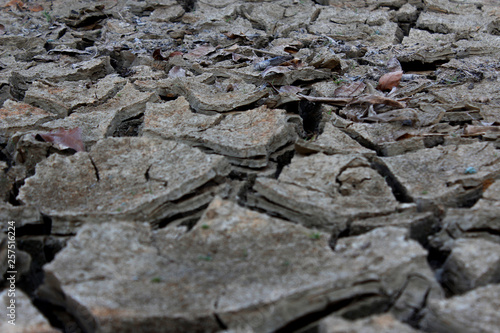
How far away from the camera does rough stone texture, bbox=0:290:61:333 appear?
143 cm

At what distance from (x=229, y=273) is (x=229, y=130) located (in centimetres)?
129

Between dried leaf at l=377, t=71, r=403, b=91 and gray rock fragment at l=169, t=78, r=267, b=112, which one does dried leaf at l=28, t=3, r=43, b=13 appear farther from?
A: dried leaf at l=377, t=71, r=403, b=91

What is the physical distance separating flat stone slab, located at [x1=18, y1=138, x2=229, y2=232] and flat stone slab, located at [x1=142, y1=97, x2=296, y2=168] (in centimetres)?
18

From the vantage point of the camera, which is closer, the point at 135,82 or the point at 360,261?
the point at 360,261

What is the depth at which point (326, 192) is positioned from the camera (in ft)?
7.22

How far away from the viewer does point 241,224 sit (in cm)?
195

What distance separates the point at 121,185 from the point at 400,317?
145 centimetres

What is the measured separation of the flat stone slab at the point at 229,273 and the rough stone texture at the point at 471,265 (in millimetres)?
156

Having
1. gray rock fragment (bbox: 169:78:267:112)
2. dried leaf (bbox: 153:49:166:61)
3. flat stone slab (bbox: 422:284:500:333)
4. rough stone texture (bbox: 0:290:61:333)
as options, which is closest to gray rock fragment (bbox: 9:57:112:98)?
dried leaf (bbox: 153:49:166:61)

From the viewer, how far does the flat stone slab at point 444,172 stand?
7.24 ft

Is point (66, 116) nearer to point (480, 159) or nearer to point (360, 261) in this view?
point (360, 261)

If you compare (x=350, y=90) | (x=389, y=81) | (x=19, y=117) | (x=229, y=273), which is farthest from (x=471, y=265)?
(x=19, y=117)

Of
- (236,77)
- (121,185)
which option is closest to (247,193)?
(121,185)

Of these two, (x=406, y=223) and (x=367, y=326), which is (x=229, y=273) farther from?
(x=406, y=223)
